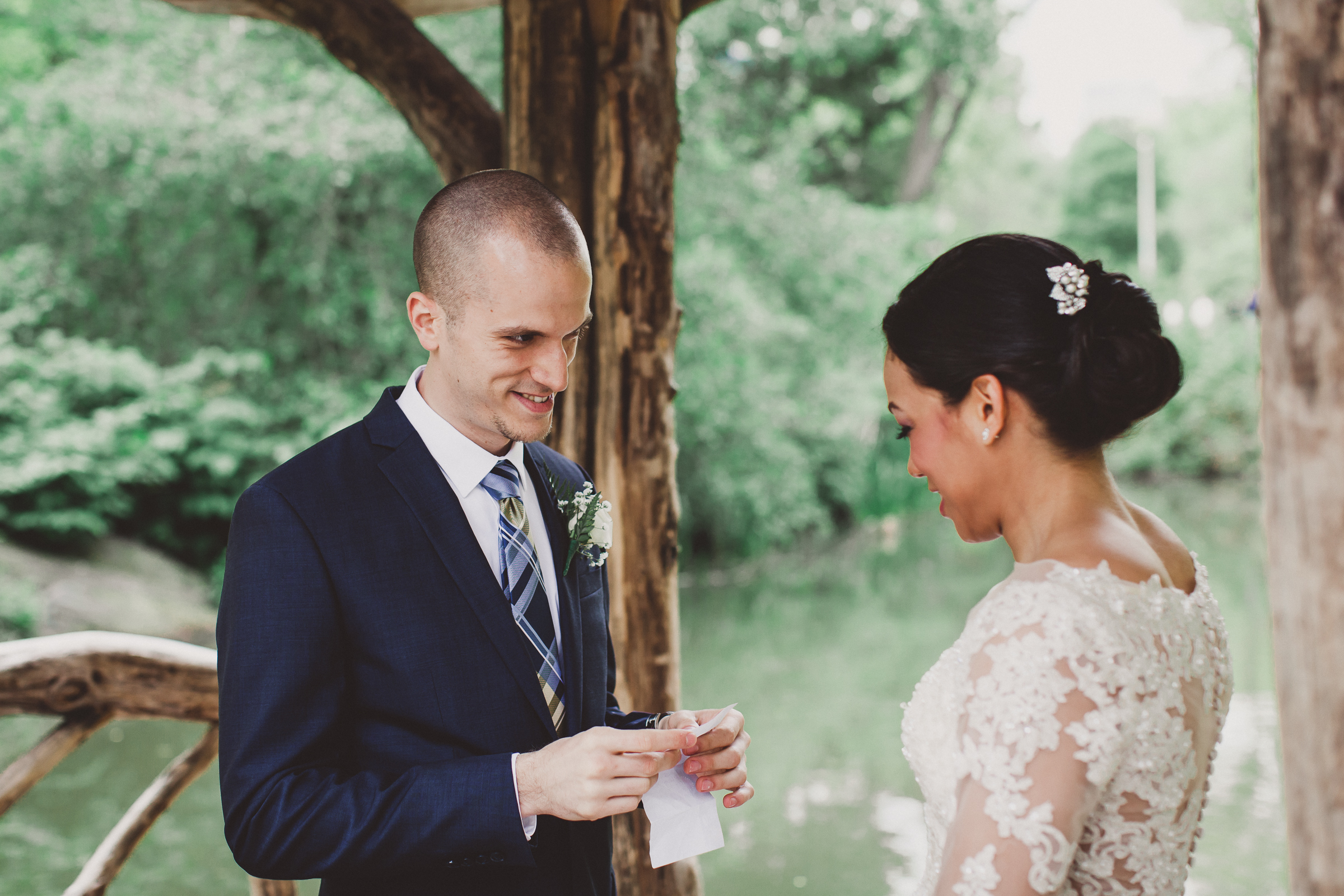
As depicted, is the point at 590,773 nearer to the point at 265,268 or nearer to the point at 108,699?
the point at 108,699

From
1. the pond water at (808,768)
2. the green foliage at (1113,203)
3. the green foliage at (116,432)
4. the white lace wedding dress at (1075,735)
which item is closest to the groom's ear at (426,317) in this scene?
the white lace wedding dress at (1075,735)

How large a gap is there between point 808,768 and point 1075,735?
4748mm

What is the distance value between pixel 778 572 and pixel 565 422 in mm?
8832

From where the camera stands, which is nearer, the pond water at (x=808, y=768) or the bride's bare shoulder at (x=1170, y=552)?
the bride's bare shoulder at (x=1170, y=552)

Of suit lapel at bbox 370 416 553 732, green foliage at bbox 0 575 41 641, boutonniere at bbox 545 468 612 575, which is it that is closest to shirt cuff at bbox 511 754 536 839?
suit lapel at bbox 370 416 553 732

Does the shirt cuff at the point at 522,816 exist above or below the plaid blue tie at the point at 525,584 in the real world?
below

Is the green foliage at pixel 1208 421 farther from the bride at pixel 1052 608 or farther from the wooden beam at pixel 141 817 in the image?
the bride at pixel 1052 608

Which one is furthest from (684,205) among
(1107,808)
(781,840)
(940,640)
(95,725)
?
(1107,808)

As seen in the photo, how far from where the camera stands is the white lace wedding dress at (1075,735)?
1.33m

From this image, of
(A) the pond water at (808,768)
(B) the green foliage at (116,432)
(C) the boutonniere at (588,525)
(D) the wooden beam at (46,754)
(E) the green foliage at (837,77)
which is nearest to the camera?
(C) the boutonniere at (588,525)

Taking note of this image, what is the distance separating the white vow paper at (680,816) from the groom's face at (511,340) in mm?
628

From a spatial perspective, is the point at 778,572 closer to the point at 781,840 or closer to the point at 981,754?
the point at 781,840

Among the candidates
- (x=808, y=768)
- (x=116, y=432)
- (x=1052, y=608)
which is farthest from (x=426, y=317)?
(x=116, y=432)

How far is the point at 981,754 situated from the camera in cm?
136
